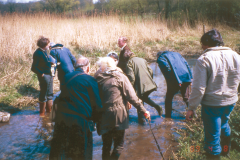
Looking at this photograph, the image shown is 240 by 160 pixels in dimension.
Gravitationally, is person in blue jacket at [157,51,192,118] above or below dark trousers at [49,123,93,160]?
above

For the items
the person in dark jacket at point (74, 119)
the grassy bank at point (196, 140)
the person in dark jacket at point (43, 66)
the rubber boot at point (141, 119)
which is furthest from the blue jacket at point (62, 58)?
the grassy bank at point (196, 140)

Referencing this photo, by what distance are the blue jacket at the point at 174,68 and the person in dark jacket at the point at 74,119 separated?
211 centimetres

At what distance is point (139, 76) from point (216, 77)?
1.94m

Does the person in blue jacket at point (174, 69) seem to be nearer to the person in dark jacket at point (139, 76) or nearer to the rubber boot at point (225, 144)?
the person in dark jacket at point (139, 76)

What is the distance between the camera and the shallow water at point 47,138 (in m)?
3.48

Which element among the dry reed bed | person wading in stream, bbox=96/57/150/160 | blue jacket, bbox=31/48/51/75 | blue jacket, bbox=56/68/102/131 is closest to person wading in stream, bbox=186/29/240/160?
person wading in stream, bbox=96/57/150/160

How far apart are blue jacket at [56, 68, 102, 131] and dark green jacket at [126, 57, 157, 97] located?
184cm

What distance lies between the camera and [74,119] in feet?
8.05

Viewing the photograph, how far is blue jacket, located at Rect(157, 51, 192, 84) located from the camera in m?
4.21

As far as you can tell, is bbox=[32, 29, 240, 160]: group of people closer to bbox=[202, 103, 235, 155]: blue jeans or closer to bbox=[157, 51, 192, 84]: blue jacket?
bbox=[202, 103, 235, 155]: blue jeans

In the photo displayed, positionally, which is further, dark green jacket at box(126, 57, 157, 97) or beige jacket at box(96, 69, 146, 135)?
dark green jacket at box(126, 57, 157, 97)

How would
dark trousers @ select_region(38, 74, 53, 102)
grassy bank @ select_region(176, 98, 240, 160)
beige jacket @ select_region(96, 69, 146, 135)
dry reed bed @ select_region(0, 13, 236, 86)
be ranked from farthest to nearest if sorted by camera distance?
dry reed bed @ select_region(0, 13, 236, 86), dark trousers @ select_region(38, 74, 53, 102), grassy bank @ select_region(176, 98, 240, 160), beige jacket @ select_region(96, 69, 146, 135)

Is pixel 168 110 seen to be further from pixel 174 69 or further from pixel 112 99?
pixel 112 99

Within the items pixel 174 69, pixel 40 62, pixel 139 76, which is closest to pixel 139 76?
pixel 139 76
